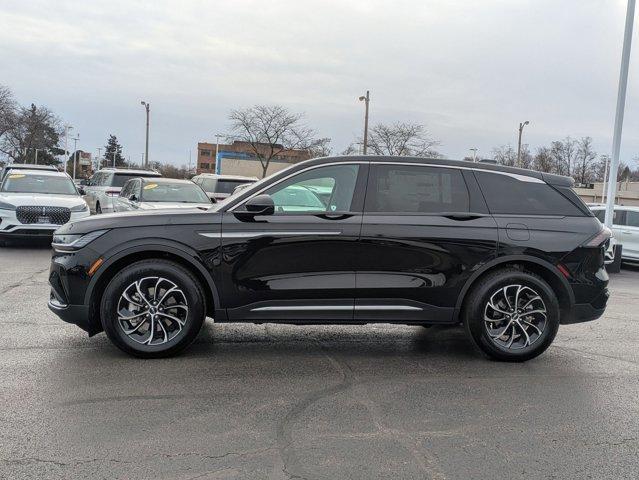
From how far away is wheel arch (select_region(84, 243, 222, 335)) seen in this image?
197 inches

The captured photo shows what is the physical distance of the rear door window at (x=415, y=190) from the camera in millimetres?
5273

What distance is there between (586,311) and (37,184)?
12327mm

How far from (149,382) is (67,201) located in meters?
9.26

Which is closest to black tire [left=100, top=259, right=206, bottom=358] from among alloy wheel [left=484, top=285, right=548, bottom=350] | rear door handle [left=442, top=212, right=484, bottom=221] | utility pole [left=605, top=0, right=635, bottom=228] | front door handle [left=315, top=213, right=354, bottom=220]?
front door handle [left=315, top=213, right=354, bottom=220]

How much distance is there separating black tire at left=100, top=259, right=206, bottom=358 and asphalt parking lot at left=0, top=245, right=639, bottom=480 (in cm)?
→ 16

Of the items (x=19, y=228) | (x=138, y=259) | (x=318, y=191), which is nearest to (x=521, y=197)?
(x=318, y=191)

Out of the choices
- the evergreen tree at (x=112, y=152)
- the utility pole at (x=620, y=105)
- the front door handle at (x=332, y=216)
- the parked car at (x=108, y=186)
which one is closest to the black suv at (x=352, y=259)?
the front door handle at (x=332, y=216)

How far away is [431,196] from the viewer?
538cm

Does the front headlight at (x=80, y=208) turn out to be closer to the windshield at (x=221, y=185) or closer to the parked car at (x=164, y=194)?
the parked car at (x=164, y=194)

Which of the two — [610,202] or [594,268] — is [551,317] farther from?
[610,202]

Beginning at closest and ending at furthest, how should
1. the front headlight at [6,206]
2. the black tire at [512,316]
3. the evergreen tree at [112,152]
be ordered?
the black tire at [512,316] → the front headlight at [6,206] → the evergreen tree at [112,152]

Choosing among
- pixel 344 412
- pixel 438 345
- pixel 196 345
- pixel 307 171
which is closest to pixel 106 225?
pixel 196 345

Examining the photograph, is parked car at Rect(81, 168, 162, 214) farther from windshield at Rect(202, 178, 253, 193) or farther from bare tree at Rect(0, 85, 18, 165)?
bare tree at Rect(0, 85, 18, 165)

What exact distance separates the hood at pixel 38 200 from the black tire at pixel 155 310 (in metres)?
8.18
